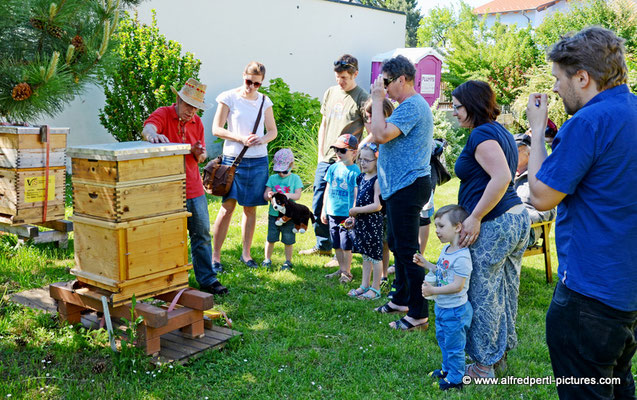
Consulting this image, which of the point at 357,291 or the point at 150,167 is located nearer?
the point at 150,167

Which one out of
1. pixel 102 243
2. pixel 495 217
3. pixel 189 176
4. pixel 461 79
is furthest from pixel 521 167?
pixel 461 79

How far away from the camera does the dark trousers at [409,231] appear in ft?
14.7

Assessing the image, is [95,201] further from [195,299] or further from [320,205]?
[320,205]

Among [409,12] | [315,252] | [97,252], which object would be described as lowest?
[315,252]

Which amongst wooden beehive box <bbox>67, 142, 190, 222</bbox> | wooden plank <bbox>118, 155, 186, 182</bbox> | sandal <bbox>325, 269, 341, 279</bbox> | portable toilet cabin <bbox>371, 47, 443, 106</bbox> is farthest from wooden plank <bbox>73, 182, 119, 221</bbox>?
portable toilet cabin <bbox>371, 47, 443, 106</bbox>

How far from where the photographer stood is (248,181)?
19.8ft

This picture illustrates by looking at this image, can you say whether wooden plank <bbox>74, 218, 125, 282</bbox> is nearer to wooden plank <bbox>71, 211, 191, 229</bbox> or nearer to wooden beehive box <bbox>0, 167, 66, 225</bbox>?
wooden plank <bbox>71, 211, 191, 229</bbox>

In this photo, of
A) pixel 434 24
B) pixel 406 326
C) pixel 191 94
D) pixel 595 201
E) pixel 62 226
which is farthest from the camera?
pixel 434 24

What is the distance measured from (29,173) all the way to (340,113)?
3438 millimetres

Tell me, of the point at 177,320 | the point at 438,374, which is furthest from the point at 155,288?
the point at 438,374

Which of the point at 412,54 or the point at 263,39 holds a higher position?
the point at 412,54

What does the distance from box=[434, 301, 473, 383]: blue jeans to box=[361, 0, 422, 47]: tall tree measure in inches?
2467

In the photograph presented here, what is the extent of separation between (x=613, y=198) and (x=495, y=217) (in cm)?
134

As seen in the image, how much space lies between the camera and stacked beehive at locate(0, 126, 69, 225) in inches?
220
